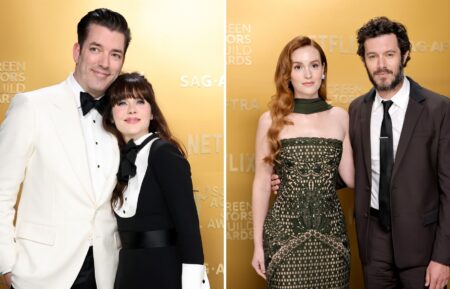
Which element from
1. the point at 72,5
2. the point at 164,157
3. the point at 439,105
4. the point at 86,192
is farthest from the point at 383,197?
the point at 72,5

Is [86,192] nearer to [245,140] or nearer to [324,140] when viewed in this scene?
[324,140]

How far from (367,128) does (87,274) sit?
5.00 ft

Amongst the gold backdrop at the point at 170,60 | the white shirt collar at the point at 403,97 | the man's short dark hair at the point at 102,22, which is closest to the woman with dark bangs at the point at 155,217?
the man's short dark hair at the point at 102,22

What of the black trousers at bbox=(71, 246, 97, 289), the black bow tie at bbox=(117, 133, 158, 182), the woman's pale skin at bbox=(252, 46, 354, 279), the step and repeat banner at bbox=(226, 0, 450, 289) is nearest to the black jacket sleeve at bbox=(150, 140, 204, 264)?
the black bow tie at bbox=(117, 133, 158, 182)

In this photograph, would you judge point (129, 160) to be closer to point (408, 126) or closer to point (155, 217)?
point (155, 217)

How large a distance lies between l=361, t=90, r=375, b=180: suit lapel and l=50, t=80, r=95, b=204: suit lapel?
1.35 meters

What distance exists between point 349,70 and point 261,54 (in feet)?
2.09

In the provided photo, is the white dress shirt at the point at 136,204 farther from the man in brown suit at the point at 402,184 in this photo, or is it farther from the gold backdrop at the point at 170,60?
the gold backdrop at the point at 170,60

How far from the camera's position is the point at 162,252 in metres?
2.26

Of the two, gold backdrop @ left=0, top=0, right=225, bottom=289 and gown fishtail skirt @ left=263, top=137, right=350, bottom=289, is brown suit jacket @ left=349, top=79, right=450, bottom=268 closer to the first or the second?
gown fishtail skirt @ left=263, top=137, right=350, bottom=289

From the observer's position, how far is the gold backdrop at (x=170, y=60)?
156 inches

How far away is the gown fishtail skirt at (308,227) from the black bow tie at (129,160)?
0.83 metres

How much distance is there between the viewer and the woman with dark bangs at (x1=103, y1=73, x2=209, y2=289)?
2.24m

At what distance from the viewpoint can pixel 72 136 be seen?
2.37 meters
